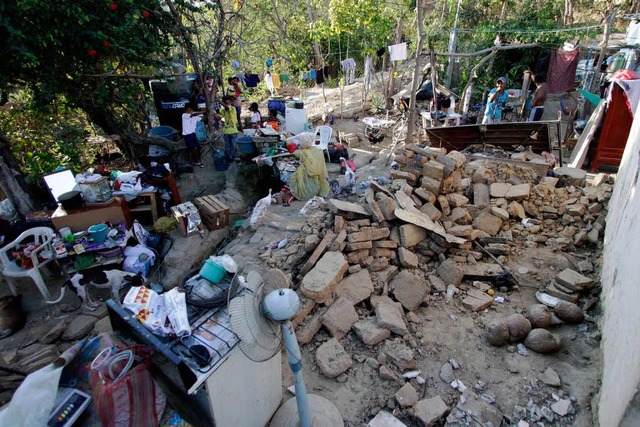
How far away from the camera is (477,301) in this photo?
4.27m

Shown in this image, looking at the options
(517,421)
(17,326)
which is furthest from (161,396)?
(17,326)

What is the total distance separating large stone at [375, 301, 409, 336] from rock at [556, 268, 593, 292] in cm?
201

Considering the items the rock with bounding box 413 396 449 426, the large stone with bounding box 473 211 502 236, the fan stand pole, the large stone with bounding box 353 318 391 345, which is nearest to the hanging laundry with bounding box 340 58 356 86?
the large stone with bounding box 473 211 502 236

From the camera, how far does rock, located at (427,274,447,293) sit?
4.49 meters

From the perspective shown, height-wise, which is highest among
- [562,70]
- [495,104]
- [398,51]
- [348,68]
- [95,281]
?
[398,51]

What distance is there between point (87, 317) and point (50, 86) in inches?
155

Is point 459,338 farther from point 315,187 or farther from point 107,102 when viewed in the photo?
point 107,102

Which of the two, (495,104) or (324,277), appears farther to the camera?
(495,104)

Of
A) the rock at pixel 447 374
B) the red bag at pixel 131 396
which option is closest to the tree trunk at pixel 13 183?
the red bag at pixel 131 396

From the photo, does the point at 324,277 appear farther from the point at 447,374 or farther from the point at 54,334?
the point at 54,334

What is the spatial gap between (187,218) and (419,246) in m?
3.72

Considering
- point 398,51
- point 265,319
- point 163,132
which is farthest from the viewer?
point 398,51

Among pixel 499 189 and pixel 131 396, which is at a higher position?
pixel 131 396

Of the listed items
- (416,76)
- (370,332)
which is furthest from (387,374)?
(416,76)
